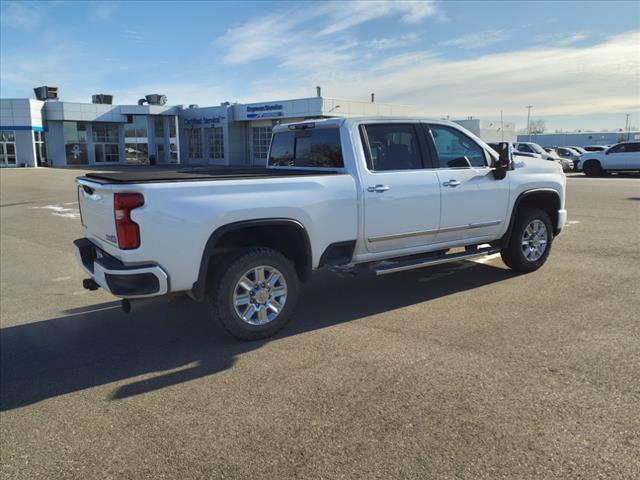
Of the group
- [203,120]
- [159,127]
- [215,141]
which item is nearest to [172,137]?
[159,127]

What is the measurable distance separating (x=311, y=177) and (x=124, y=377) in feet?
7.84

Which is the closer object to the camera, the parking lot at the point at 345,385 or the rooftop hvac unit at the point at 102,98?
the parking lot at the point at 345,385

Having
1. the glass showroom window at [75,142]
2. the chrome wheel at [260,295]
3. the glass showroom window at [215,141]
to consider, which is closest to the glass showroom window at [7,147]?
the glass showroom window at [75,142]

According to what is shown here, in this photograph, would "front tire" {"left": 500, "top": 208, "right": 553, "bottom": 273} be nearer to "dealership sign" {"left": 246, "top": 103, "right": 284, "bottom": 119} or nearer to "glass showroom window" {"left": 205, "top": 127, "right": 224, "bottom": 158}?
"dealership sign" {"left": 246, "top": 103, "right": 284, "bottom": 119}

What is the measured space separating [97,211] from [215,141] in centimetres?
5214

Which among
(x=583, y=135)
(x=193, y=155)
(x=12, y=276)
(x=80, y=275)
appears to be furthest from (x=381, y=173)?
(x=583, y=135)

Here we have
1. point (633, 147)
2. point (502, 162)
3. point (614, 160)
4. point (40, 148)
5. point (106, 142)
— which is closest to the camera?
point (502, 162)

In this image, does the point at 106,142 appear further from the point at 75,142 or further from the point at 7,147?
the point at 7,147

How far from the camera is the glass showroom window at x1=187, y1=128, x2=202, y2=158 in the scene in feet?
189

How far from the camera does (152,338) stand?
5270mm

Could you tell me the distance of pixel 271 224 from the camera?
4906 mm

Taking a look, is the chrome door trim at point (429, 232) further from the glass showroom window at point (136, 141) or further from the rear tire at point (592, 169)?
the glass showroom window at point (136, 141)

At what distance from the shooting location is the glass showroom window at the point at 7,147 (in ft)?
169

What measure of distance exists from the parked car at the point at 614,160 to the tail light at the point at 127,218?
28.3 metres
